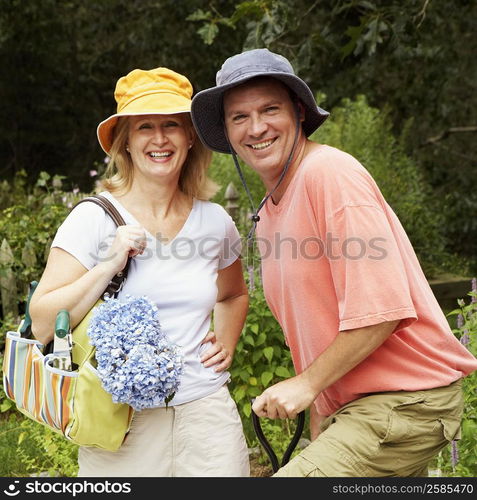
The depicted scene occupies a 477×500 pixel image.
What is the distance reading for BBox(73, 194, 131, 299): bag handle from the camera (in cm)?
252

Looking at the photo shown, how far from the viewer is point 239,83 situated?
246cm

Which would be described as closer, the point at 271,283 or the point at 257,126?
the point at 257,126

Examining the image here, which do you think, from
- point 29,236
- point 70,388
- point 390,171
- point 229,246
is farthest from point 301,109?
point 390,171

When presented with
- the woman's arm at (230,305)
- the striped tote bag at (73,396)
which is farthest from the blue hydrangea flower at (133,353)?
the woman's arm at (230,305)

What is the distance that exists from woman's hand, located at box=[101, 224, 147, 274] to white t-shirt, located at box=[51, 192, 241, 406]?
0.07 metres

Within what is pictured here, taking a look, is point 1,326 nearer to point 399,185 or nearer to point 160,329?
point 160,329

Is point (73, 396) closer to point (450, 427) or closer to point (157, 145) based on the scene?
point (157, 145)

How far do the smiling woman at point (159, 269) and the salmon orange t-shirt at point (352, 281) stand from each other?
0.36 meters

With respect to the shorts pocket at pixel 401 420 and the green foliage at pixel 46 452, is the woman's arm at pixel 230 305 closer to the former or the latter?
the shorts pocket at pixel 401 420

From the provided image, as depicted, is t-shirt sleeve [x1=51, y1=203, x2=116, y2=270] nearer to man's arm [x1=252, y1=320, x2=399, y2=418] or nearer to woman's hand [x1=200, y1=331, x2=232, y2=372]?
woman's hand [x1=200, y1=331, x2=232, y2=372]

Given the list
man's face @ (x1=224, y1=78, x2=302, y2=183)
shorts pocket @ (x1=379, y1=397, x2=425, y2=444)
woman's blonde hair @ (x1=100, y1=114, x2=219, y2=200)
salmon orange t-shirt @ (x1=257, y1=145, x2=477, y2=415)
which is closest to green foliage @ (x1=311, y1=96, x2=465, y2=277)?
woman's blonde hair @ (x1=100, y1=114, x2=219, y2=200)

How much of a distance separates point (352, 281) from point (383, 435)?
459 mm

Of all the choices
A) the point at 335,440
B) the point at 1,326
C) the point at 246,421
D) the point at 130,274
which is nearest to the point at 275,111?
the point at 130,274

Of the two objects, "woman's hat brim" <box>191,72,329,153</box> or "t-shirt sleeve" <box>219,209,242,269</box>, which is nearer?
"woman's hat brim" <box>191,72,329,153</box>
